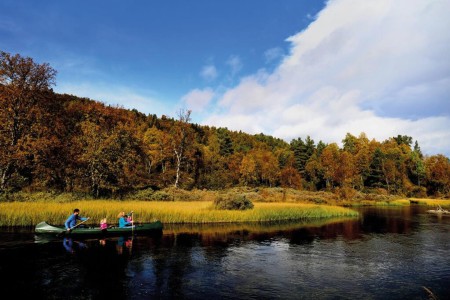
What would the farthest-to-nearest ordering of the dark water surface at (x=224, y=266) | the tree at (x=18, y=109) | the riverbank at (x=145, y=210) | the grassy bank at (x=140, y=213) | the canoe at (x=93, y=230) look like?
the tree at (x=18, y=109) < the riverbank at (x=145, y=210) < the grassy bank at (x=140, y=213) < the canoe at (x=93, y=230) < the dark water surface at (x=224, y=266)

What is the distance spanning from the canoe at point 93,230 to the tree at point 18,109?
47.9 ft

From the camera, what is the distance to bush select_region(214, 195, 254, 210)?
36469mm

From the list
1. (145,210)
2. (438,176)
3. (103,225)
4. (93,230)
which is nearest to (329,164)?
(438,176)

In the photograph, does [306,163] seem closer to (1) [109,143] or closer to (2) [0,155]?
(1) [109,143]

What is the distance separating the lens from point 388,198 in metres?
80.6

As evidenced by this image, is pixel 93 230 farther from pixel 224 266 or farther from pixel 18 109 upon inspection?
pixel 18 109

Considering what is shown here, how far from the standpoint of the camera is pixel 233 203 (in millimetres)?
36875

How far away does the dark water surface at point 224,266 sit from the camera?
13477 millimetres

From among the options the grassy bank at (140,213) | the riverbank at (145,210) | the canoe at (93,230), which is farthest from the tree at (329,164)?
the canoe at (93,230)

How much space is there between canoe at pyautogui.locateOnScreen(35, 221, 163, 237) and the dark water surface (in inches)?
23.4

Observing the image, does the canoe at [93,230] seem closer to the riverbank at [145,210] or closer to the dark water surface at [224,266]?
the dark water surface at [224,266]

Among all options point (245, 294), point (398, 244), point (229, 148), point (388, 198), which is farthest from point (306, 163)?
point (245, 294)

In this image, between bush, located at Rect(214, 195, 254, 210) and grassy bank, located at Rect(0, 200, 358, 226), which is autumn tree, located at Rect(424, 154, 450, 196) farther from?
bush, located at Rect(214, 195, 254, 210)

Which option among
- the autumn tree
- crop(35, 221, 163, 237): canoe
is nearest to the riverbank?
crop(35, 221, 163, 237): canoe
